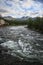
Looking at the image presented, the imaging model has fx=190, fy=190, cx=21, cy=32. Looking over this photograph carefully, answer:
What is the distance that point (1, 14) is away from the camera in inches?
444

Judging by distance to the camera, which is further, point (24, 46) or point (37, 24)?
point (37, 24)

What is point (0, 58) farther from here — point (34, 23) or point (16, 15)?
point (34, 23)

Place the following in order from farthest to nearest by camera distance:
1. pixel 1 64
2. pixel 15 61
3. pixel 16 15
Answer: pixel 16 15 < pixel 15 61 < pixel 1 64

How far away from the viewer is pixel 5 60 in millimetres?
4371

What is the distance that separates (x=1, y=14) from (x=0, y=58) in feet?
22.9

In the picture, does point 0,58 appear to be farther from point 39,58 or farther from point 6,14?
point 6,14

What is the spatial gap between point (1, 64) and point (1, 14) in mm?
7463

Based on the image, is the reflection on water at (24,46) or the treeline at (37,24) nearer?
the reflection on water at (24,46)

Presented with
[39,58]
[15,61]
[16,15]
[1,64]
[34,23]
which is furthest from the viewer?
[34,23]

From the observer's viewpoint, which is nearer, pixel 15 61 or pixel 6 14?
pixel 15 61

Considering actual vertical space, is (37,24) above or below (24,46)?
below

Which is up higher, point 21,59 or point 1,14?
point 1,14

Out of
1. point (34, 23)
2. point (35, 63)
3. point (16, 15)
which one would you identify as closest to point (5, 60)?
point (35, 63)

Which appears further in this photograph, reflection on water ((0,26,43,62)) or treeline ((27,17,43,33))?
treeline ((27,17,43,33))
